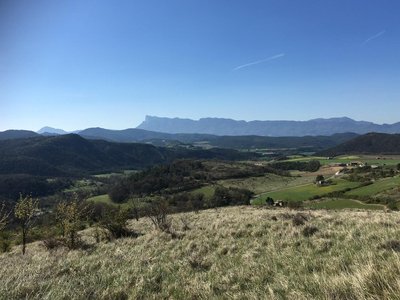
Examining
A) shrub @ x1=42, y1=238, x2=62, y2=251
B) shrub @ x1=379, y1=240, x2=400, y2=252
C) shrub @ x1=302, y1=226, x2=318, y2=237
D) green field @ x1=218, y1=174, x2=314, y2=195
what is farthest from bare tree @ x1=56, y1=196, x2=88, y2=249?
green field @ x1=218, y1=174, x2=314, y2=195

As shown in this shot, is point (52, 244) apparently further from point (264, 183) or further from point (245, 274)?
point (264, 183)

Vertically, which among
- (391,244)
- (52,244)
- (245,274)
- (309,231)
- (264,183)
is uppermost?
(391,244)

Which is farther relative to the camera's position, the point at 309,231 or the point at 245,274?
the point at 309,231

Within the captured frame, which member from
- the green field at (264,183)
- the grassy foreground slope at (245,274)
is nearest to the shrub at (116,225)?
the grassy foreground slope at (245,274)

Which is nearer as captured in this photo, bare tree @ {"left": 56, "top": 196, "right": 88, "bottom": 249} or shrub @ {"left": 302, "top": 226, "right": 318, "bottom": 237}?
shrub @ {"left": 302, "top": 226, "right": 318, "bottom": 237}

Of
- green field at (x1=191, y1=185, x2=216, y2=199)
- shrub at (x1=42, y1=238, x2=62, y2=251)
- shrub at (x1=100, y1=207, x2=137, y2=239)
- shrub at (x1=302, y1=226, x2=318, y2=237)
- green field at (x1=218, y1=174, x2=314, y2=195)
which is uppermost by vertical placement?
shrub at (x1=302, y1=226, x2=318, y2=237)

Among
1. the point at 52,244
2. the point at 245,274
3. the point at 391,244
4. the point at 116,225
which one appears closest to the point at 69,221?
the point at 52,244

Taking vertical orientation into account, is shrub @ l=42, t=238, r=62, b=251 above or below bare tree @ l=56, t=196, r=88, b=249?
below

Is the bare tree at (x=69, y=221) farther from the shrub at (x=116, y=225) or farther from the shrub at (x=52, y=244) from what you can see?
the shrub at (x=116, y=225)

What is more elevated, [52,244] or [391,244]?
[391,244]

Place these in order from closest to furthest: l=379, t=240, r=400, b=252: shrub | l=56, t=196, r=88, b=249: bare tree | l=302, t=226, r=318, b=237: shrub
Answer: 1. l=379, t=240, r=400, b=252: shrub
2. l=302, t=226, r=318, b=237: shrub
3. l=56, t=196, r=88, b=249: bare tree

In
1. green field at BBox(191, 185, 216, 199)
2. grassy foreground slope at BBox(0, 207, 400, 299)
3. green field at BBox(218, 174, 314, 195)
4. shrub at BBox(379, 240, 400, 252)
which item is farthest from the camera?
green field at BBox(218, 174, 314, 195)

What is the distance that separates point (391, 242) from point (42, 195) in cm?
14902

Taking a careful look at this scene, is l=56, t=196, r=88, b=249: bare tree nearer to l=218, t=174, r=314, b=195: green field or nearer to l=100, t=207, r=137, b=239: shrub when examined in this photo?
l=100, t=207, r=137, b=239: shrub
